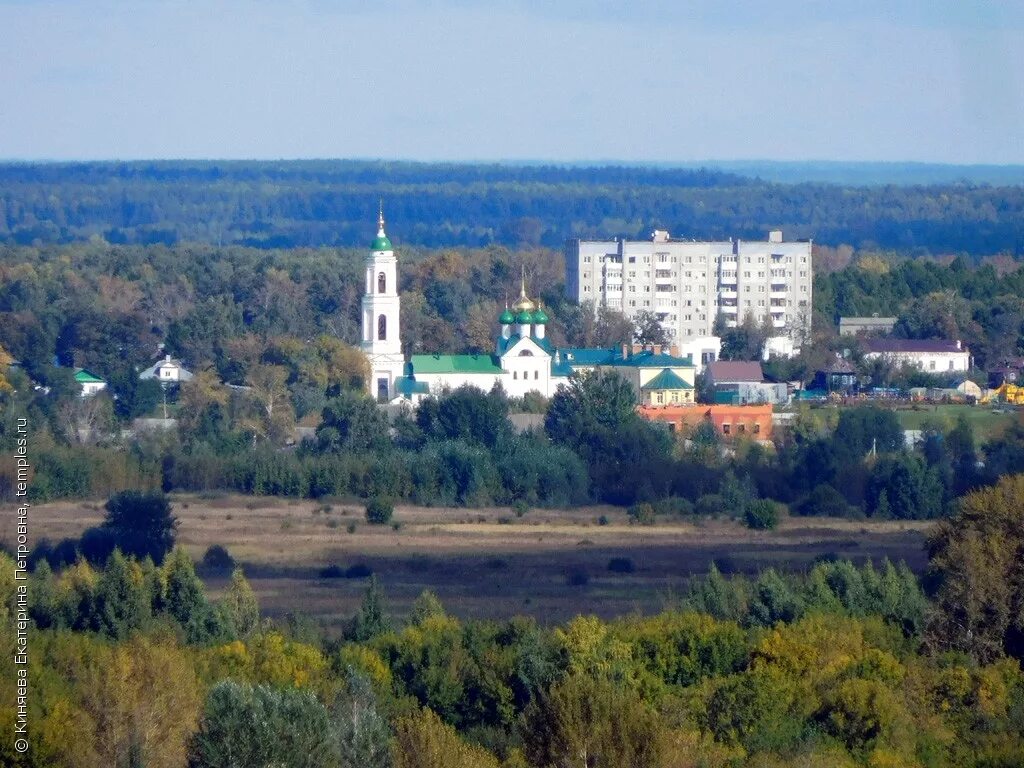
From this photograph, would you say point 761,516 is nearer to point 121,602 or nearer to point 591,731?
point 121,602

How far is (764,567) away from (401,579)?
16.6 feet

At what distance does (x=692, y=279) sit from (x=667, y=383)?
91.7 ft

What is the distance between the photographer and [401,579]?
35.3m

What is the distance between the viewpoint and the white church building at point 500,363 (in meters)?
63.1

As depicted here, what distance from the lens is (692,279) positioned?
298 feet

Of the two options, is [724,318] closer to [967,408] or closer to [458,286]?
[458,286]

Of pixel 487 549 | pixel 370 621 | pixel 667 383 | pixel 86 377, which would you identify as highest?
pixel 370 621

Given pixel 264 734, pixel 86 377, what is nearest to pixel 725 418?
pixel 86 377

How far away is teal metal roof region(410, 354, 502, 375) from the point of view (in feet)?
211

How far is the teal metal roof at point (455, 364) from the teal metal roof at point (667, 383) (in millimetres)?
3886

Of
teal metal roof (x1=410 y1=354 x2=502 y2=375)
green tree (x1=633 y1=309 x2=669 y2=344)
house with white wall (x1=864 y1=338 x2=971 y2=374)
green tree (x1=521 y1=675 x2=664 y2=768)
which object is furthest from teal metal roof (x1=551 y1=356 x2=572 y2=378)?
green tree (x1=521 y1=675 x2=664 y2=768)

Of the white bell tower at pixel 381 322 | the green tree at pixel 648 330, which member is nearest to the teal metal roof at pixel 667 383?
the white bell tower at pixel 381 322

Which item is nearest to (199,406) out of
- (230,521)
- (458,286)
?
(230,521)

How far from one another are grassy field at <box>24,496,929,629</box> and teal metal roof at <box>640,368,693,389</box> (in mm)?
17318
